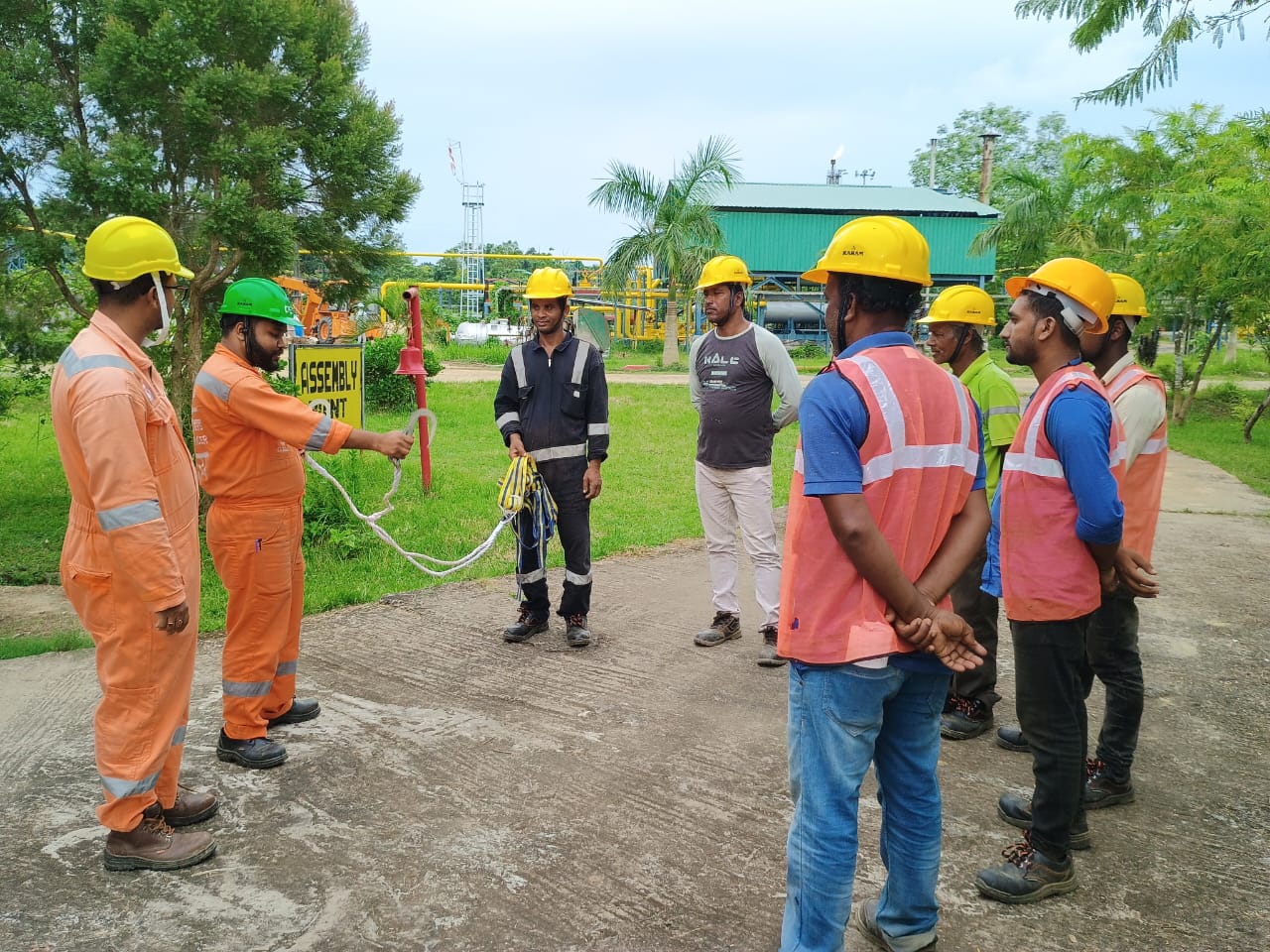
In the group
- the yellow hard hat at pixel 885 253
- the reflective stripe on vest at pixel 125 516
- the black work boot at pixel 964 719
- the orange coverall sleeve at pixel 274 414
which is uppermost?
the yellow hard hat at pixel 885 253

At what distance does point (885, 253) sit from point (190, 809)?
3.16 metres

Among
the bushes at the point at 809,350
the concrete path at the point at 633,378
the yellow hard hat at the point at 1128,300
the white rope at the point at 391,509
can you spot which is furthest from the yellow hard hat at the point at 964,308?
the bushes at the point at 809,350

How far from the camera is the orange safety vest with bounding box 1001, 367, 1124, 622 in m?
3.22

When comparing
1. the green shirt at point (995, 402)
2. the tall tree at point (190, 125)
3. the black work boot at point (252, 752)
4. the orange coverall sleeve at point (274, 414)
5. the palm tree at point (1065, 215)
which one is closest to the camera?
the orange coverall sleeve at point (274, 414)

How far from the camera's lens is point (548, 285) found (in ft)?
18.7

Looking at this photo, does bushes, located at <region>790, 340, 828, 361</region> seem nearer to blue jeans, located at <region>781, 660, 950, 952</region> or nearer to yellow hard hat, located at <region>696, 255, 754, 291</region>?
yellow hard hat, located at <region>696, 255, 754, 291</region>

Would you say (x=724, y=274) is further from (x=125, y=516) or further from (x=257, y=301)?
(x=125, y=516)

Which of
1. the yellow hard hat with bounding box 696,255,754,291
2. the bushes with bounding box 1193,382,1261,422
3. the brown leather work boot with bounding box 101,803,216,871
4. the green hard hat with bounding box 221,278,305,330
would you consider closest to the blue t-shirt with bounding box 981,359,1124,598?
the yellow hard hat with bounding box 696,255,754,291

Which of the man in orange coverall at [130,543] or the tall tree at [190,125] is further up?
the tall tree at [190,125]

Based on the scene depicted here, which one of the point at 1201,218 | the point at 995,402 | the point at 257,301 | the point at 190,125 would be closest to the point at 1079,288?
the point at 995,402

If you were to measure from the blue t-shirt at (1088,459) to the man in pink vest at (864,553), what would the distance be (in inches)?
24.1

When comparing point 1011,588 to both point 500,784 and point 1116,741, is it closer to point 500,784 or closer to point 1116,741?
point 1116,741

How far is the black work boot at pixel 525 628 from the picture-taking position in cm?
580

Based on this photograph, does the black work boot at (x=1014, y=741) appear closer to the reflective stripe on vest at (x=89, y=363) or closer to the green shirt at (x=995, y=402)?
the green shirt at (x=995, y=402)
